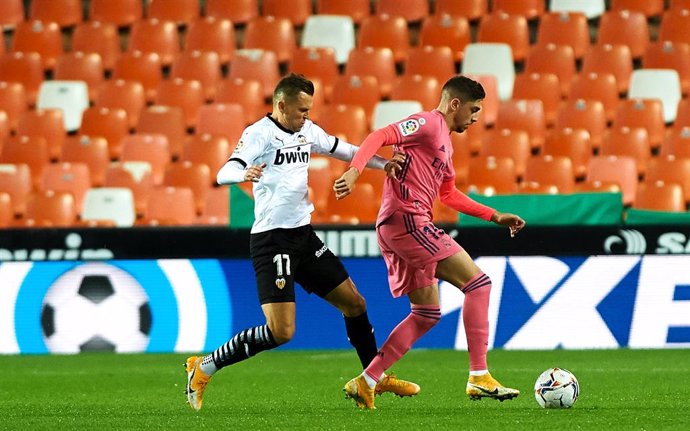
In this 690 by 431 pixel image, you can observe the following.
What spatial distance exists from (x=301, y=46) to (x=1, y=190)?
13.0 ft

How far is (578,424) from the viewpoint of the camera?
614cm

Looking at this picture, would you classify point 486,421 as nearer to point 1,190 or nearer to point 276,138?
A: point 276,138

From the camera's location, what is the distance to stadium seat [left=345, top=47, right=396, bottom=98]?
15.5 meters

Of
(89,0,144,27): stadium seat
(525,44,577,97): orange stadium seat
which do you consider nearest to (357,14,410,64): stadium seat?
(525,44,577,97): orange stadium seat

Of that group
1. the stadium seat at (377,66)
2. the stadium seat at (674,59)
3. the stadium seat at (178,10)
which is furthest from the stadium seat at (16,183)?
the stadium seat at (674,59)

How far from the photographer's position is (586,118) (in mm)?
14320

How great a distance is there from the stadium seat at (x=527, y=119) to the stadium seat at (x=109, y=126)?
13.9 ft

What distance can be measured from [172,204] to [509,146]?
351 cm

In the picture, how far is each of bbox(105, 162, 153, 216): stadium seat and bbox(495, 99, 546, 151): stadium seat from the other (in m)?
3.77

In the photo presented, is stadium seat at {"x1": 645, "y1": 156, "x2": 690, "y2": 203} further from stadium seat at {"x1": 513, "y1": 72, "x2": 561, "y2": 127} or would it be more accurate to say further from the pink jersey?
the pink jersey

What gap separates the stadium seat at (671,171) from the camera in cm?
1320

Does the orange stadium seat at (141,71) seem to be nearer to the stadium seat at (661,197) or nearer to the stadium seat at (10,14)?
the stadium seat at (10,14)

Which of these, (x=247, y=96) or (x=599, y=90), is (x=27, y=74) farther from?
(x=599, y=90)

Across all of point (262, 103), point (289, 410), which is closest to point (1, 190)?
point (262, 103)
